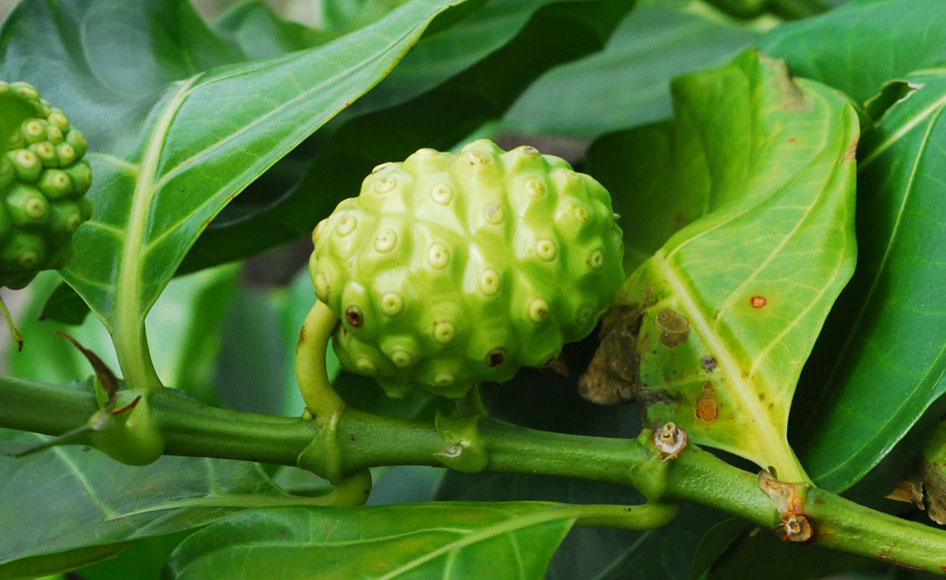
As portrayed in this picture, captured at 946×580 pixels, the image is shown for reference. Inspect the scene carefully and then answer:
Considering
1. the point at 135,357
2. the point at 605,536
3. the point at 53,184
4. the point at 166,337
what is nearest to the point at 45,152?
the point at 53,184

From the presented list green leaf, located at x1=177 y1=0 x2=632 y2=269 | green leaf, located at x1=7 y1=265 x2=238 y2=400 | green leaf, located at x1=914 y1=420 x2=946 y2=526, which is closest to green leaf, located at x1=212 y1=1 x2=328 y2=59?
green leaf, located at x1=177 y1=0 x2=632 y2=269

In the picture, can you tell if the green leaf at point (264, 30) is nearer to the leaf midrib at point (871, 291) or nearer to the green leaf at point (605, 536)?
the green leaf at point (605, 536)

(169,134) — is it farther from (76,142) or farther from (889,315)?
(889,315)

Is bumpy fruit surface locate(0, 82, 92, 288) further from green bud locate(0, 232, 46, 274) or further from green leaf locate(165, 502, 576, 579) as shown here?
green leaf locate(165, 502, 576, 579)

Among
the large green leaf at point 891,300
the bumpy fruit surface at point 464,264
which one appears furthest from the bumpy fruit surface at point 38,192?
the large green leaf at point 891,300

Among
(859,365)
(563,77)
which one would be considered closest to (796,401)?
(859,365)
